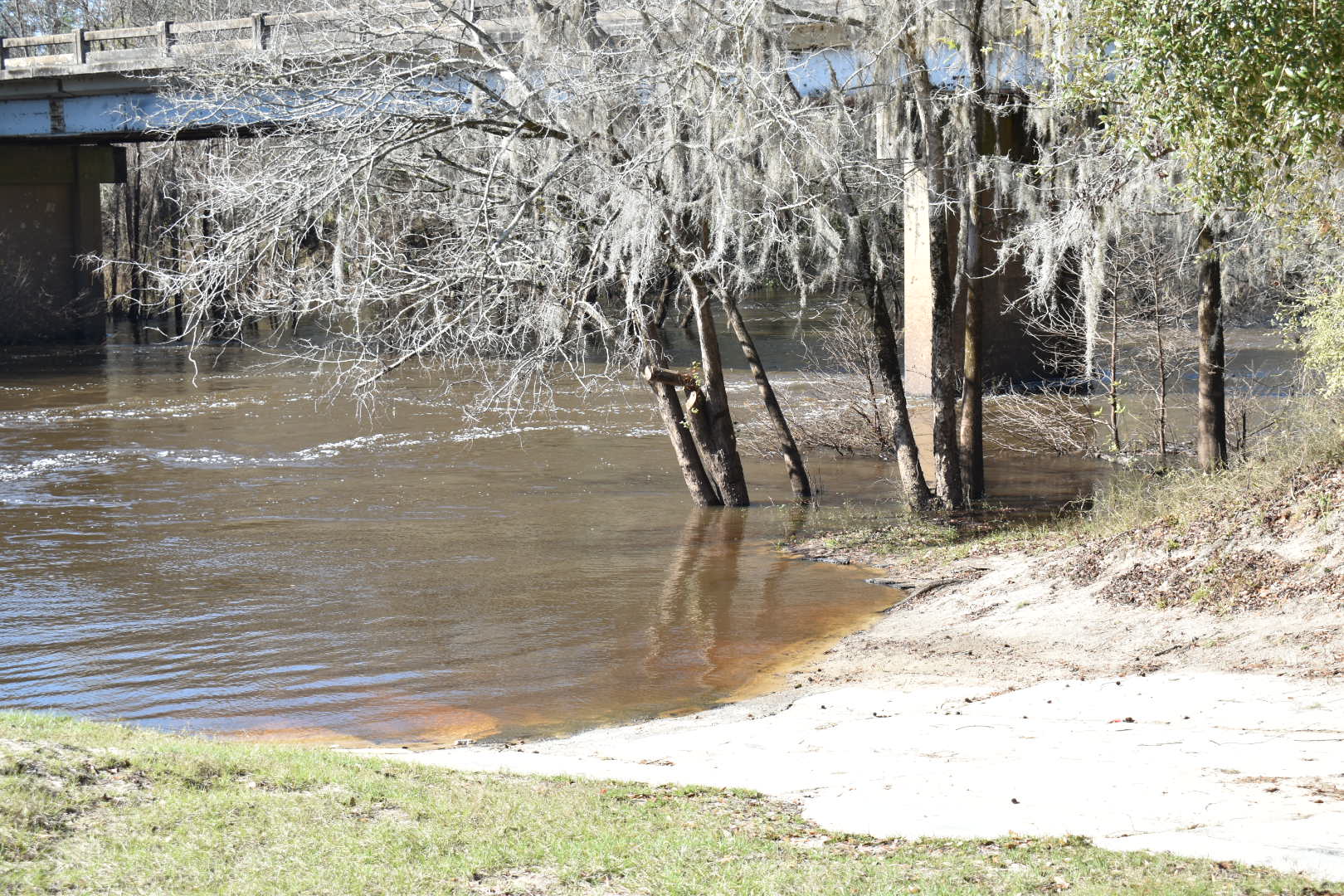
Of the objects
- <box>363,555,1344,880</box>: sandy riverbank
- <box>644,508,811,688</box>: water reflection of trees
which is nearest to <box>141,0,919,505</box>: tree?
<box>644,508,811,688</box>: water reflection of trees

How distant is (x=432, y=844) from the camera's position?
19.2 feet

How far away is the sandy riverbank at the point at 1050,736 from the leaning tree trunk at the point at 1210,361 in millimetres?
4671

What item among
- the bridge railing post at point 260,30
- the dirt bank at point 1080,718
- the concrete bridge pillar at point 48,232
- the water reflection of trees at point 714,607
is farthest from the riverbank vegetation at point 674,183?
the concrete bridge pillar at point 48,232

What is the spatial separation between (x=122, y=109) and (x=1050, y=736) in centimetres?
3028

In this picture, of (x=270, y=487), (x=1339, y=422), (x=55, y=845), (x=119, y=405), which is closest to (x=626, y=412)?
(x=270, y=487)

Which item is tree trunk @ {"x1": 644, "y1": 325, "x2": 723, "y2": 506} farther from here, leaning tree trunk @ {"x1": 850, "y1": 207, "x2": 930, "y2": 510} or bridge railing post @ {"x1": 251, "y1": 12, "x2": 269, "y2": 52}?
bridge railing post @ {"x1": 251, "y1": 12, "x2": 269, "y2": 52}

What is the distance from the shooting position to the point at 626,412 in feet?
94.3

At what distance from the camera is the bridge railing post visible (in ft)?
65.7

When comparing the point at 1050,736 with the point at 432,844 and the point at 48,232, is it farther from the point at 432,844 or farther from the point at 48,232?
the point at 48,232

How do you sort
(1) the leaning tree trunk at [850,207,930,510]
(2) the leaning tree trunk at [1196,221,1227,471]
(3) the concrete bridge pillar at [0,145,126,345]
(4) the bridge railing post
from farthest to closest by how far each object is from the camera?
(3) the concrete bridge pillar at [0,145,126,345]
(4) the bridge railing post
(1) the leaning tree trunk at [850,207,930,510]
(2) the leaning tree trunk at [1196,221,1227,471]

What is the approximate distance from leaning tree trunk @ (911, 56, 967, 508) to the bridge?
90 centimetres

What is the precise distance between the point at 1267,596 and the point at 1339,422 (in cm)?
227

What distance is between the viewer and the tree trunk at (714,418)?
1633 cm

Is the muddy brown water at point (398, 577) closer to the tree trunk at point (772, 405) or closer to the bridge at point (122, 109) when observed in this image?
the tree trunk at point (772, 405)
